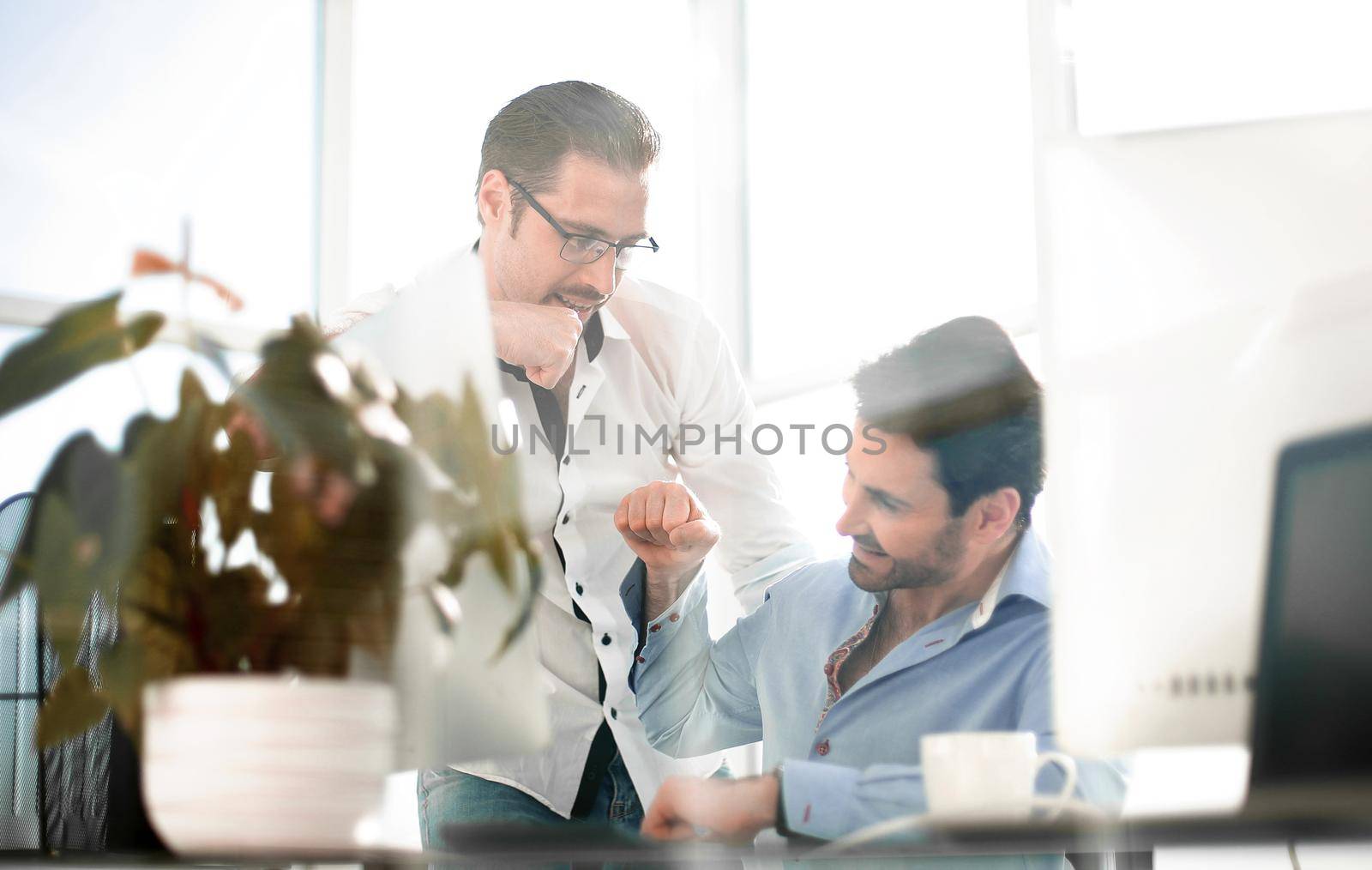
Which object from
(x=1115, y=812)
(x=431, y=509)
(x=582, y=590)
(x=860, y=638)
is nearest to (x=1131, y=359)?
(x=1115, y=812)

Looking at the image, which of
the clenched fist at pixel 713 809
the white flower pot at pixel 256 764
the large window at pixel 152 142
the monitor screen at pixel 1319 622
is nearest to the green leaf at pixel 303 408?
the white flower pot at pixel 256 764

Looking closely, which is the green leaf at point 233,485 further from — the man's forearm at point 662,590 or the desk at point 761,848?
the man's forearm at point 662,590

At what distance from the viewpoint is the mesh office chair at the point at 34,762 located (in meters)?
1.00

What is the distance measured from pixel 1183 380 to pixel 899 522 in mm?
843

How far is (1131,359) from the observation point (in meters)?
0.65

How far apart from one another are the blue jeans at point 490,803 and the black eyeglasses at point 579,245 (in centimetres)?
74

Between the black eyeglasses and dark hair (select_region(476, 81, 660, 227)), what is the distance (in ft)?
0.05

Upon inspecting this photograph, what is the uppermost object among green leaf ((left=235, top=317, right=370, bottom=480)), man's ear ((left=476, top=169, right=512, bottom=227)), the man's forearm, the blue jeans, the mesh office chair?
man's ear ((left=476, top=169, right=512, bottom=227))

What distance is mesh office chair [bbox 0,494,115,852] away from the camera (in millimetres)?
997

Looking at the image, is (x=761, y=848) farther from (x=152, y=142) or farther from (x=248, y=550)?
(x=152, y=142)

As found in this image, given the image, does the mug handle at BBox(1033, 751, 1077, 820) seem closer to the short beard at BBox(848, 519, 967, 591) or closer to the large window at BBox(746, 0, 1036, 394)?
the short beard at BBox(848, 519, 967, 591)

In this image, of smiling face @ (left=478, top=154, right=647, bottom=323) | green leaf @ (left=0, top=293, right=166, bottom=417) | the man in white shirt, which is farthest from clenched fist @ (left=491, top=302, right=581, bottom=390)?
green leaf @ (left=0, top=293, right=166, bottom=417)

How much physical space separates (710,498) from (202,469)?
1112 millimetres

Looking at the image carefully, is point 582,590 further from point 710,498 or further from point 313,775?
point 313,775
